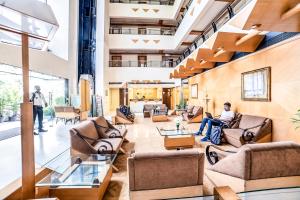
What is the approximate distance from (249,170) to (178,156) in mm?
826

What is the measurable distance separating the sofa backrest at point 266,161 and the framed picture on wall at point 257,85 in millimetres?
2671

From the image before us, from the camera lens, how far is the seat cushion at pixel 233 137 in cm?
434

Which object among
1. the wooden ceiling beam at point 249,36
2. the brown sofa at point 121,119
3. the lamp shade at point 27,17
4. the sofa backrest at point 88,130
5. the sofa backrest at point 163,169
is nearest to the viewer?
the lamp shade at point 27,17

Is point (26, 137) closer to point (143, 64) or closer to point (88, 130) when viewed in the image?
point (88, 130)

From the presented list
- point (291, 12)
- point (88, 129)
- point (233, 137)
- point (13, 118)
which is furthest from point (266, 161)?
point (13, 118)

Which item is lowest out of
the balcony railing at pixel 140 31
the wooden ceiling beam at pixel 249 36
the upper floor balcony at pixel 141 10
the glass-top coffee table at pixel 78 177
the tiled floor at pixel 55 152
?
the tiled floor at pixel 55 152

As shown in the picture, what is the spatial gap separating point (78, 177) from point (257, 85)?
4620mm

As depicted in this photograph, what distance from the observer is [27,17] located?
1602 mm

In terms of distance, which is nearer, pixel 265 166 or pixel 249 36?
pixel 265 166

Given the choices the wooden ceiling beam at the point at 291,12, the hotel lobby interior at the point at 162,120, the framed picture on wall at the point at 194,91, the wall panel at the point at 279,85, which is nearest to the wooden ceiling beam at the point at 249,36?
the hotel lobby interior at the point at 162,120

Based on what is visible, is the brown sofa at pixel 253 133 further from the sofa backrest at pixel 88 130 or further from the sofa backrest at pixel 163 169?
the sofa backrest at pixel 88 130

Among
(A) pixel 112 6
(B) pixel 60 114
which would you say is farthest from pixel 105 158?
(A) pixel 112 6

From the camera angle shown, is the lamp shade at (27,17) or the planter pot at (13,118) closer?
the lamp shade at (27,17)

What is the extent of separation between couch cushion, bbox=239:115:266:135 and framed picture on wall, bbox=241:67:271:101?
0.48 meters
